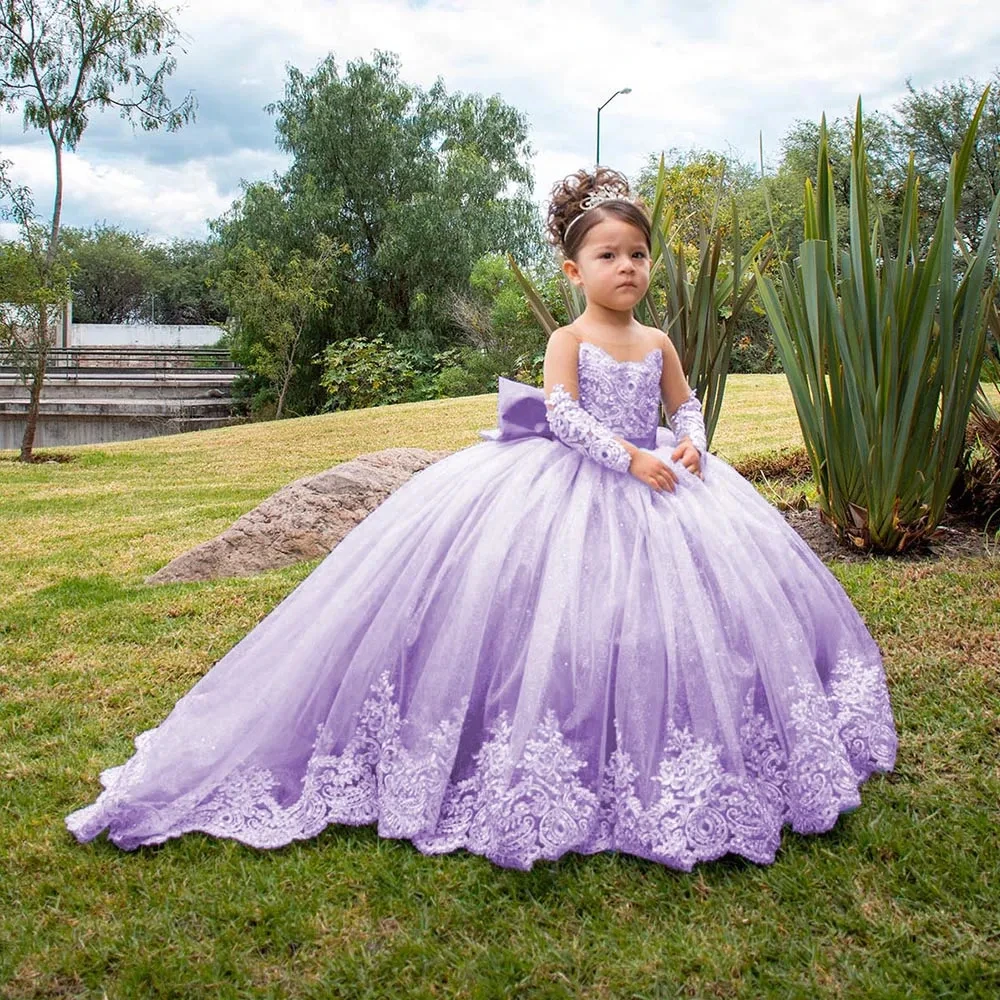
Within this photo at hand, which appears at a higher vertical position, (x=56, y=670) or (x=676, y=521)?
(x=676, y=521)

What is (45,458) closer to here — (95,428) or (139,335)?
(95,428)

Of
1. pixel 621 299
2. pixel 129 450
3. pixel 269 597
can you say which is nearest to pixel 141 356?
pixel 129 450

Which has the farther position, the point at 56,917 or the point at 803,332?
the point at 803,332

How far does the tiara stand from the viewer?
Answer: 9.66 ft

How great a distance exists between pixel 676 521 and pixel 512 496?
1.47 ft

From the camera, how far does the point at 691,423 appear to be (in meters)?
3.12

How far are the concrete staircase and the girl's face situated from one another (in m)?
17.4

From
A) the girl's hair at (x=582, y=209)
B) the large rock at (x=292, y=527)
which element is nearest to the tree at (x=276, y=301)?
the large rock at (x=292, y=527)

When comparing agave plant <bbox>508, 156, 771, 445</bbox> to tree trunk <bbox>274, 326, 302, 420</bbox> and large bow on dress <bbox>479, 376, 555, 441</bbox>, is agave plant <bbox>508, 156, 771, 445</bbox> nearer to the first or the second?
large bow on dress <bbox>479, 376, 555, 441</bbox>

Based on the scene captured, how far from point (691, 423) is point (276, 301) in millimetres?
21416

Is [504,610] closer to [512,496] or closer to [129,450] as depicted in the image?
[512,496]

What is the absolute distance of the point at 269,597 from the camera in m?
5.21

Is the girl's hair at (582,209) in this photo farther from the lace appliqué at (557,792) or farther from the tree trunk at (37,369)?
the tree trunk at (37,369)

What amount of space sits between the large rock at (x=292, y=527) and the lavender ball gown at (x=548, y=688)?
3018mm
